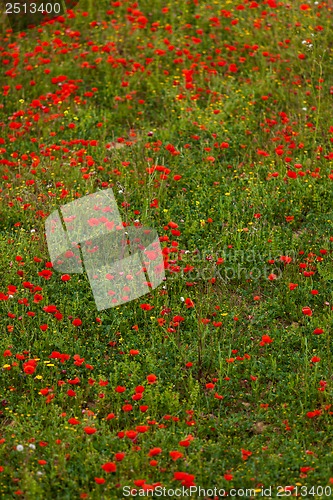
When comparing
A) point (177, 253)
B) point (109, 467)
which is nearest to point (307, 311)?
point (177, 253)

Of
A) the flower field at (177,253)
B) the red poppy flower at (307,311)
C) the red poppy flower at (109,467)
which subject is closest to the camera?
the red poppy flower at (109,467)

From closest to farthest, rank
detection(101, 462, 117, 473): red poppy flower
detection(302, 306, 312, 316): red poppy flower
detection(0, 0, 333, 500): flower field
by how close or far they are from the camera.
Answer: detection(101, 462, 117, 473): red poppy flower, detection(0, 0, 333, 500): flower field, detection(302, 306, 312, 316): red poppy flower

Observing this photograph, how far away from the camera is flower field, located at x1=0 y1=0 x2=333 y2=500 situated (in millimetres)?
4871

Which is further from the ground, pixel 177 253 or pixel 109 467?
pixel 109 467

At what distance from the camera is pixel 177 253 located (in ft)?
21.7

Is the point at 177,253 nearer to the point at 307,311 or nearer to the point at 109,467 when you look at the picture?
the point at 307,311

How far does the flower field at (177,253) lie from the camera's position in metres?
4.87

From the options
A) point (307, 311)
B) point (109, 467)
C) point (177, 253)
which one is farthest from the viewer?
point (177, 253)

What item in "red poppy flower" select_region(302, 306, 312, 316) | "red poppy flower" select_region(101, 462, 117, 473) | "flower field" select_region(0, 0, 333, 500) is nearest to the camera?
"red poppy flower" select_region(101, 462, 117, 473)

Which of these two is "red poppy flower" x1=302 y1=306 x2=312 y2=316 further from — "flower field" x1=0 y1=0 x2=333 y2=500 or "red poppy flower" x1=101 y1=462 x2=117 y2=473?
"red poppy flower" x1=101 y1=462 x2=117 y2=473

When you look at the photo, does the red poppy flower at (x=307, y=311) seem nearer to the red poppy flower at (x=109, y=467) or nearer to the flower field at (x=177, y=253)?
the flower field at (x=177, y=253)

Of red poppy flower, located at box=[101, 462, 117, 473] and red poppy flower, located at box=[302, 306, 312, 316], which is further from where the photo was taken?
red poppy flower, located at box=[302, 306, 312, 316]

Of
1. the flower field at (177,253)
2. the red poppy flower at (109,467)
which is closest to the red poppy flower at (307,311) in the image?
the flower field at (177,253)

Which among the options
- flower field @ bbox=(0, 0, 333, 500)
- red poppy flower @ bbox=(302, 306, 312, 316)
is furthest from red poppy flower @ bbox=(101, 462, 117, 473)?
red poppy flower @ bbox=(302, 306, 312, 316)
